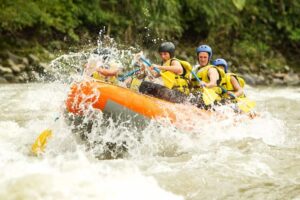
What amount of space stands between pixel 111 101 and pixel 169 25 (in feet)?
33.5

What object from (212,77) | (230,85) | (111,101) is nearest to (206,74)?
(212,77)

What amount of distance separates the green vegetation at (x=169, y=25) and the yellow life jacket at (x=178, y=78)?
23.5ft

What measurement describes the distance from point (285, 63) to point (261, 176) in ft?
44.7

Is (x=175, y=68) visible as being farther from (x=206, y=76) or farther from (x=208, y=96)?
(x=206, y=76)

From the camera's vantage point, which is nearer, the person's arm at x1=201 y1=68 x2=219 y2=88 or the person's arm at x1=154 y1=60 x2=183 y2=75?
the person's arm at x1=154 y1=60 x2=183 y2=75

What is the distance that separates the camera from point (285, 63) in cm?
1808

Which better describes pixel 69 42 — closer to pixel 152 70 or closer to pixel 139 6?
pixel 139 6

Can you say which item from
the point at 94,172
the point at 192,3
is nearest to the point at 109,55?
the point at 94,172

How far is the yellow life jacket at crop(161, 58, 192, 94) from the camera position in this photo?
690cm

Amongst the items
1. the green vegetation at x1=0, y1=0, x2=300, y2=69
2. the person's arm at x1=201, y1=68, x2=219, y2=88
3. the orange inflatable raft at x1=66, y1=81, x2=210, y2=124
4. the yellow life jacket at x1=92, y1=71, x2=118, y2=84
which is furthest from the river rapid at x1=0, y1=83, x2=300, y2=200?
the green vegetation at x1=0, y1=0, x2=300, y2=69

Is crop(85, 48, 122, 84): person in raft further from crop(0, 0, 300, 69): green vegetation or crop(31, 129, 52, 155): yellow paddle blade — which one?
crop(0, 0, 300, 69): green vegetation

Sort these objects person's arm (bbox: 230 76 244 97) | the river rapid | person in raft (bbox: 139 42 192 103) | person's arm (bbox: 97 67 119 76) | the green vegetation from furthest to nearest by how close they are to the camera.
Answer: the green vegetation → person's arm (bbox: 230 76 244 97) → person's arm (bbox: 97 67 119 76) → person in raft (bbox: 139 42 192 103) → the river rapid

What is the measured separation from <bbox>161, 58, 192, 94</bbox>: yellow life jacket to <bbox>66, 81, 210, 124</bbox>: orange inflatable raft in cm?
83

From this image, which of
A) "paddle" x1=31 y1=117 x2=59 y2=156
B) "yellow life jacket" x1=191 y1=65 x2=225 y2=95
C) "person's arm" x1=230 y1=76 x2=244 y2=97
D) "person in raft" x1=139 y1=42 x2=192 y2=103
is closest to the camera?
"paddle" x1=31 y1=117 x2=59 y2=156
